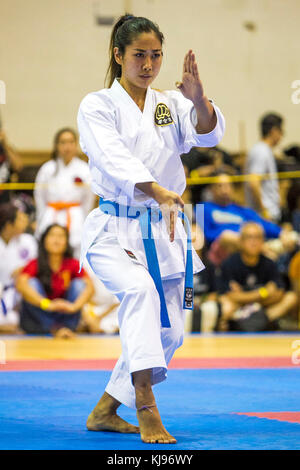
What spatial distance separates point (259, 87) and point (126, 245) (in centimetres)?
843

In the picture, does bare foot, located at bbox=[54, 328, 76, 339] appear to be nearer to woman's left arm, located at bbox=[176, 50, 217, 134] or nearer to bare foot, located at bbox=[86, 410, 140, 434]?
bare foot, located at bbox=[86, 410, 140, 434]

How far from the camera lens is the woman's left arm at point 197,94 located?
9.09 ft

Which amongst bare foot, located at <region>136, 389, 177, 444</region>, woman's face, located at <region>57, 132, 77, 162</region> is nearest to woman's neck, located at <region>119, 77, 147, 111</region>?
bare foot, located at <region>136, 389, 177, 444</region>

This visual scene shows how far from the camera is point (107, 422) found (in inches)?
112

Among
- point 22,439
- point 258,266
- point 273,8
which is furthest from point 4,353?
point 273,8

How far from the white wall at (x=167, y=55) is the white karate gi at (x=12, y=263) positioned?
294cm

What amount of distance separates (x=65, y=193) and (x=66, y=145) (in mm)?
→ 514

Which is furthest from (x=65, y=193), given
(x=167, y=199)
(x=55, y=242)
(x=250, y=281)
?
(x=167, y=199)

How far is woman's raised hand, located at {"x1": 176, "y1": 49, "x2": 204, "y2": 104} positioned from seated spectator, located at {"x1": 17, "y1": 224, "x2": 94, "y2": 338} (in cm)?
434

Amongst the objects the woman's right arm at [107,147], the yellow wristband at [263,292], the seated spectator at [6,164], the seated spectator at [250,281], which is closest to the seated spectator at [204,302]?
the seated spectator at [250,281]

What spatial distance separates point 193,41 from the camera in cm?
1073

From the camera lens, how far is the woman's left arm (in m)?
2.77
